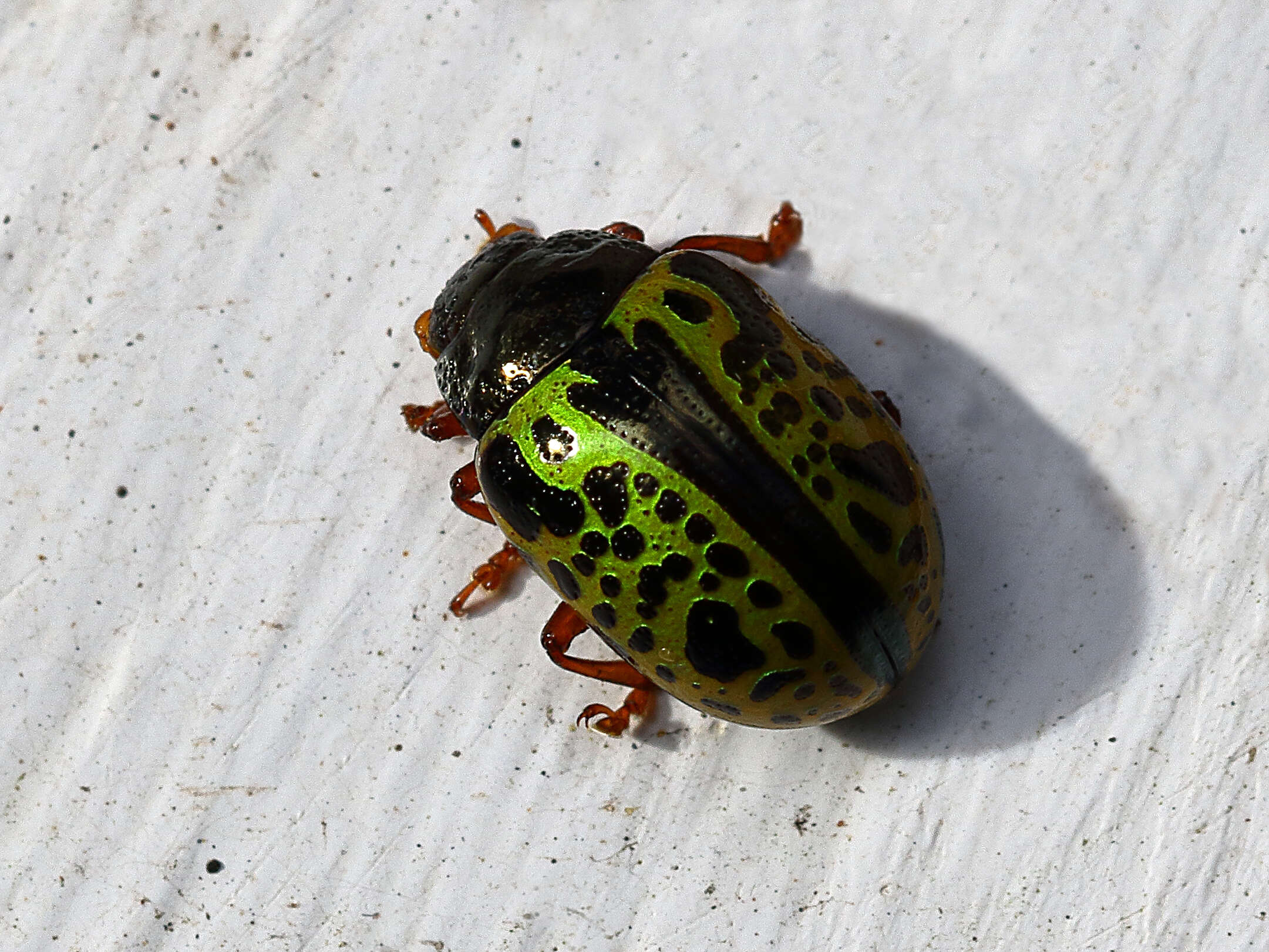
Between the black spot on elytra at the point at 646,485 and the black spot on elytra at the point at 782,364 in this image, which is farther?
the black spot on elytra at the point at 782,364

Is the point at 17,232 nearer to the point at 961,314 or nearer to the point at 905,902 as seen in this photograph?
the point at 961,314

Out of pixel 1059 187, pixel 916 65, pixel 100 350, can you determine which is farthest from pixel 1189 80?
pixel 100 350

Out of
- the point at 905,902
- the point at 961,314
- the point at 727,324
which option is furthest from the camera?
the point at 961,314

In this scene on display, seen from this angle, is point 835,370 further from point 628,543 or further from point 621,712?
point 621,712

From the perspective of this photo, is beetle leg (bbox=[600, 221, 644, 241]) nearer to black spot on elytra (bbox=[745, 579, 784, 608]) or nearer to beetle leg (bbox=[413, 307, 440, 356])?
beetle leg (bbox=[413, 307, 440, 356])

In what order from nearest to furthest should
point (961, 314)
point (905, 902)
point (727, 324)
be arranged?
point (727, 324)
point (905, 902)
point (961, 314)

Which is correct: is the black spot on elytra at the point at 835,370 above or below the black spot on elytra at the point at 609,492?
below

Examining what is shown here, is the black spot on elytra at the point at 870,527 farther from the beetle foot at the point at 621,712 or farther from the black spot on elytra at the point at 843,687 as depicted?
the beetle foot at the point at 621,712

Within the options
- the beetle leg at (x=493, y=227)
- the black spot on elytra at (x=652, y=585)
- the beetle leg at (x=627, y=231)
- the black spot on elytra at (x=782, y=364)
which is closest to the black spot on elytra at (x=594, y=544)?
the black spot on elytra at (x=652, y=585)
